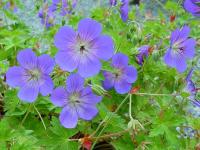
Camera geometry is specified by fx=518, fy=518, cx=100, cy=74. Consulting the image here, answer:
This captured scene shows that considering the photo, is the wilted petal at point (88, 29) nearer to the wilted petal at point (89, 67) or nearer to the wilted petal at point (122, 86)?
the wilted petal at point (89, 67)

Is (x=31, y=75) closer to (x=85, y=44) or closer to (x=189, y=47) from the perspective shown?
(x=85, y=44)

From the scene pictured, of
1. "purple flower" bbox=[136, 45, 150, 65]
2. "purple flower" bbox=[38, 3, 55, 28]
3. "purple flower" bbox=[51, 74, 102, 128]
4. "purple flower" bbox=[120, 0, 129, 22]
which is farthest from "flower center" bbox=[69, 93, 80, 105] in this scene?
"purple flower" bbox=[38, 3, 55, 28]

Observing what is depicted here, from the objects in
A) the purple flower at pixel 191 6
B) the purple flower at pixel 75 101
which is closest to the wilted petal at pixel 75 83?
the purple flower at pixel 75 101

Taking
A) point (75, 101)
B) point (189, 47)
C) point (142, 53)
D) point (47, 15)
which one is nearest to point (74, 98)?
point (75, 101)

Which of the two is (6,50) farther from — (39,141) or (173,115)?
(173,115)

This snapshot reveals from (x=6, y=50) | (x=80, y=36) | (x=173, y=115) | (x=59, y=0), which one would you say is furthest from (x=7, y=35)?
(x=173, y=115)
